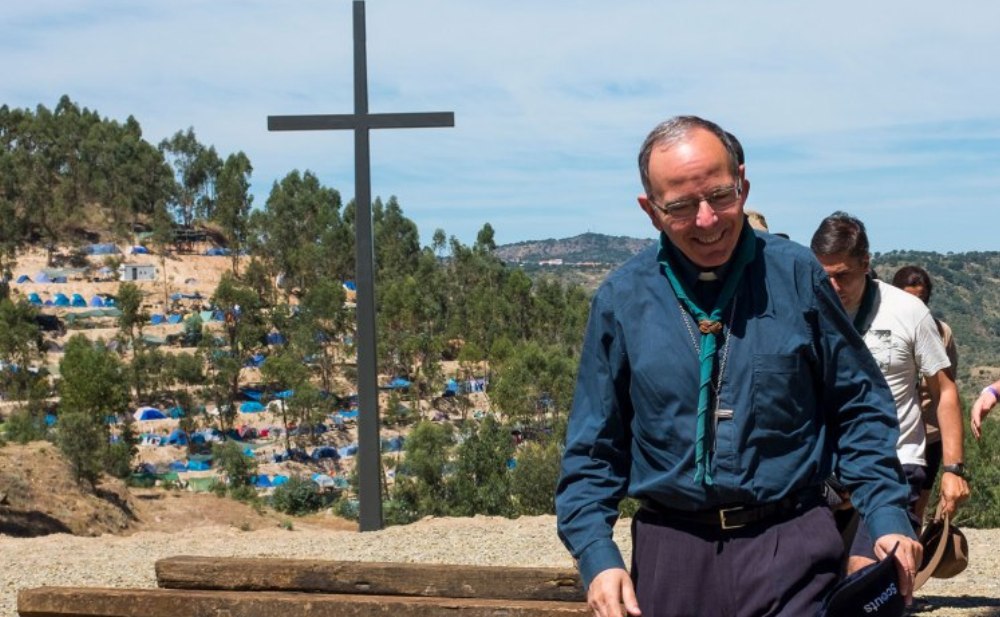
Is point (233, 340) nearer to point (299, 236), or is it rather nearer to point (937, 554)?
point (299, 236)

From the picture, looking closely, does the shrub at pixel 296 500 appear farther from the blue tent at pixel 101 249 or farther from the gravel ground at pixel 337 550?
the blue tent at pixel 101 249

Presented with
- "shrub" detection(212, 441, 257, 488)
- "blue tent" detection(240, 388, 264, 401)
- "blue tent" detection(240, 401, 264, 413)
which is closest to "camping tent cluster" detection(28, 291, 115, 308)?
"blue tent" detection(240, 388, 264, 401)

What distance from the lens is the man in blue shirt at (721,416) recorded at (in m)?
2.28

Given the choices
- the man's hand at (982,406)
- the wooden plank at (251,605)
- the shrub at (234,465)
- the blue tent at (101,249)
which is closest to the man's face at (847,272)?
the man's hand at (982,406)

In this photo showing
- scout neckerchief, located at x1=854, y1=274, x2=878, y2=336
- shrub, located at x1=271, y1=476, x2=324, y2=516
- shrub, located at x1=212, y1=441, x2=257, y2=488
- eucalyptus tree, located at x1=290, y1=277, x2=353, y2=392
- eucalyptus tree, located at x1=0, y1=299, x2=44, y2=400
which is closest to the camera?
scout neckerchief, located at x1=854, y1=274, x2=878, y2=336

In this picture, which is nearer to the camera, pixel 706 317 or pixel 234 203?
pixel 706 317

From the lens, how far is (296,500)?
4288 centimetres

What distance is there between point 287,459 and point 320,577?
196 feet

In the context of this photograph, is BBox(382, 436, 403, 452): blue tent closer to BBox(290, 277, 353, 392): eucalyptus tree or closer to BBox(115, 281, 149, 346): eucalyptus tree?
BBox(290, 277, 353, 392): eucalyptus tree

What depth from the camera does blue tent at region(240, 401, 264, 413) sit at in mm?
69000

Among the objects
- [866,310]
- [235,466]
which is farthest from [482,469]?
[866,310]

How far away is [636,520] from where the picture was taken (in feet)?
8.05

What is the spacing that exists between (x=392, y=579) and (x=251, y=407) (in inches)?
2590

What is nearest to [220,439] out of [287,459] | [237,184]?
[287,459]
